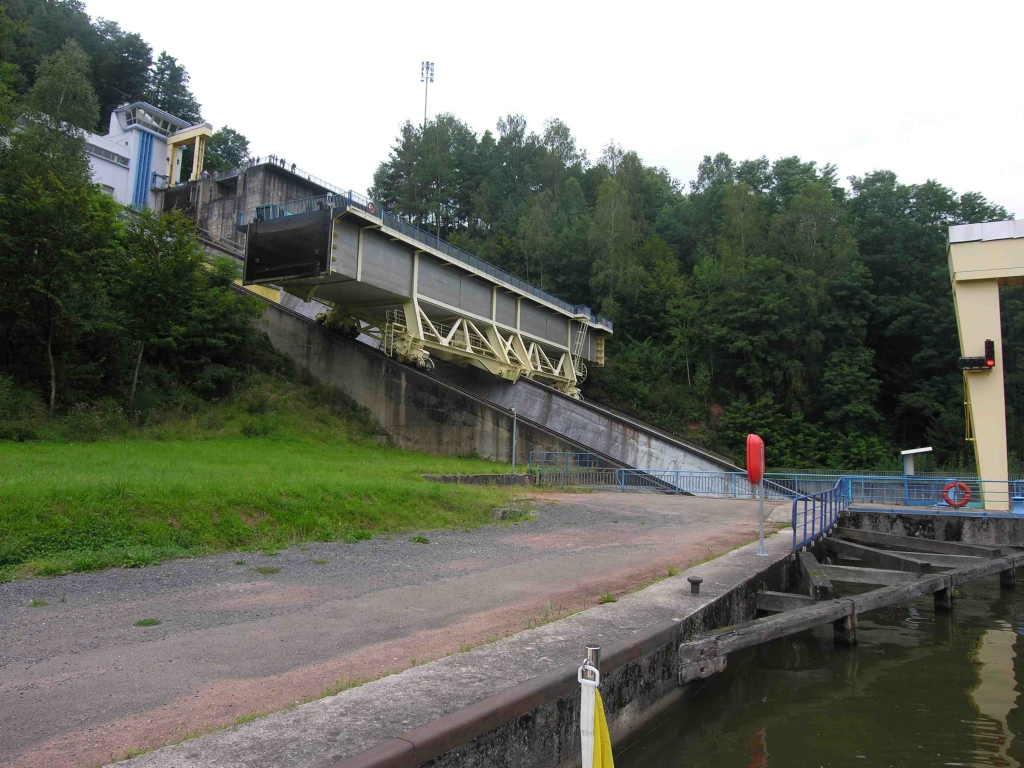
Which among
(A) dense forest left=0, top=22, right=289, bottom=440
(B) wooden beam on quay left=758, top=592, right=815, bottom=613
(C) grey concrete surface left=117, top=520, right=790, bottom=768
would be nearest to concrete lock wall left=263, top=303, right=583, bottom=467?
(A) dense forest left=0, top=22, right=289, bottom=440

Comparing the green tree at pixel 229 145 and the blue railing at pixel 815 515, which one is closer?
the blue railing at pixel 815 515

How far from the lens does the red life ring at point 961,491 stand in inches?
788

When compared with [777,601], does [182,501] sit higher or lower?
higher

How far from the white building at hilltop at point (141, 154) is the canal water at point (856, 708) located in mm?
49843

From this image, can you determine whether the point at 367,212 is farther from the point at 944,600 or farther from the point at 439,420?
the point at 944,600

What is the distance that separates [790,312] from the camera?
44375 millimetres

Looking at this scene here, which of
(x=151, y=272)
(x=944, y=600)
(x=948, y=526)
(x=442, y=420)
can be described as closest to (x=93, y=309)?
(x=151, y=272)

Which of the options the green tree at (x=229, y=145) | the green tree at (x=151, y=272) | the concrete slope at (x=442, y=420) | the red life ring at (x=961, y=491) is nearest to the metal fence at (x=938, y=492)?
the red life ring at (x=961, y=491)

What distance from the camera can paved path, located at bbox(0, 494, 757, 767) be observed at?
166 inches

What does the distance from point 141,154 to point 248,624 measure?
5484 centimetres

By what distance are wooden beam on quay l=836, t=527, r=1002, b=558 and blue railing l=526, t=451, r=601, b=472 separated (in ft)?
40.5

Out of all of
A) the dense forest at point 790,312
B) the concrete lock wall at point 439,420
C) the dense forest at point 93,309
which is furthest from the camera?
the dense forest at point 790,312

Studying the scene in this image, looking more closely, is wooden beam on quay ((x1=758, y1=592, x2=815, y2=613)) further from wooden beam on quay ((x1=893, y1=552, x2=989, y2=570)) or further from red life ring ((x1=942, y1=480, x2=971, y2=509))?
red life ring ((x1=942, y1=480, x2=971, y2=509))

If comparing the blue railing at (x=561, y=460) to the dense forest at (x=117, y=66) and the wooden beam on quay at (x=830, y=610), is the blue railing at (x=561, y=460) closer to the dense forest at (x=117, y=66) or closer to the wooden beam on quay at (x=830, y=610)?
the wooden beam on quay at (x=830, y=610)
